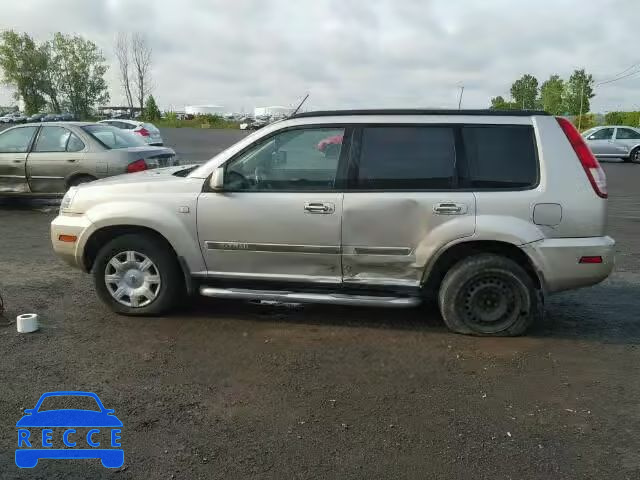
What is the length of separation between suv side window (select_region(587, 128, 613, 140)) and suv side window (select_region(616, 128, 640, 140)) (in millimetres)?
309

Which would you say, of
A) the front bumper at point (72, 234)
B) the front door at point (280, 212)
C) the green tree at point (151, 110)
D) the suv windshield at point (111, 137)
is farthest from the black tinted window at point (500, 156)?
the green tree at point (151, 110)

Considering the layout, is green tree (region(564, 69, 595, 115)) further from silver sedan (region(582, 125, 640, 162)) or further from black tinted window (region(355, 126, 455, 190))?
black tinted window (region(355, 126, 455, 190))

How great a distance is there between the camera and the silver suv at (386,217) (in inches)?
178

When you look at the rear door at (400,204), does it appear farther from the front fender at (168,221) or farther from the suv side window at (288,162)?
the front fender at (168,221)

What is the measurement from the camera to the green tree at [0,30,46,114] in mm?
69000

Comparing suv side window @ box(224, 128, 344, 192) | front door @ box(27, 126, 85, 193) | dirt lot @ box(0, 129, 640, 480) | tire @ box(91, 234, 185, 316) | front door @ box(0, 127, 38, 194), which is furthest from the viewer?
front door @ box(0, 127, 38, 194)

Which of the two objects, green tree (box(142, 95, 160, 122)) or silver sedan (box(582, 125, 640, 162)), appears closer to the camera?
silver sedan (box(582, 125, 640, 162))

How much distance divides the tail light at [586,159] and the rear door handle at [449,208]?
39.0 inches

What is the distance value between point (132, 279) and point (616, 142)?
24.9m

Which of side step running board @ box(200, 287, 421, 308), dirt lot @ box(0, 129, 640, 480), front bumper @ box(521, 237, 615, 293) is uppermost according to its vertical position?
front bumper @ box(521, 237, 615, 293)

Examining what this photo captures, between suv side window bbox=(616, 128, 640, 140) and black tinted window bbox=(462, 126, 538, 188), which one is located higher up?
suv side window bbox=(616, 128, 640, 140)

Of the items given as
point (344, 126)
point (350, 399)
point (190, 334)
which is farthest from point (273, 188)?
point (350, 399)

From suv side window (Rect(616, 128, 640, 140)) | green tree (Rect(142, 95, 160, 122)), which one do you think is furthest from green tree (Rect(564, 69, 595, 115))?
green tree (Rect(142, 95, 160, 122))

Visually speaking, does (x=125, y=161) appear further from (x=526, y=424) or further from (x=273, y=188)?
(x=526, y=424)
